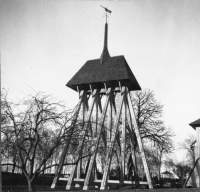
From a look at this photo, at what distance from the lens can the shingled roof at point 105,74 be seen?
21172mm

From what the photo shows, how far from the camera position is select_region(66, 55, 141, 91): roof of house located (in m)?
21.1

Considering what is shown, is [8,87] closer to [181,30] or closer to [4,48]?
[4,48]

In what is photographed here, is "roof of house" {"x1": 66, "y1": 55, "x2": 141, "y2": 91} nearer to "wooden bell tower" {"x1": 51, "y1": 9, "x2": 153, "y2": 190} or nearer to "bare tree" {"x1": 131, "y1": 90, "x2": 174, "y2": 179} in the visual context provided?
"wooden bell tower" {"x1": 51, "y1": 9, "x2": 153, "y2": 190}

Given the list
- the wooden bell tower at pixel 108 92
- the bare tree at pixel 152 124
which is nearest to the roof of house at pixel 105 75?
the wooden bell tower at pixel 108 92

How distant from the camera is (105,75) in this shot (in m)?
21.6

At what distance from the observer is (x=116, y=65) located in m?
22.4

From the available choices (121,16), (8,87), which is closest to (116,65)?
(121,16)

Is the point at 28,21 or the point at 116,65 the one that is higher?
the point at 116,65

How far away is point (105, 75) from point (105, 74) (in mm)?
125

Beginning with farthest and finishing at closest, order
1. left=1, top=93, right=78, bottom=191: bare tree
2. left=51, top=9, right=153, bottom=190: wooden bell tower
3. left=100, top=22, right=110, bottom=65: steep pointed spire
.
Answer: left=100, top=22, right=110, bottom=65: steep pointed spire, left=51, top=9, right=153, bottom=190: wooden bell tower, left=1, top=93, right=78, bottom=191: bare tree

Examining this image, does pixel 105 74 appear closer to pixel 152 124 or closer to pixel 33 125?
pixel 152 124

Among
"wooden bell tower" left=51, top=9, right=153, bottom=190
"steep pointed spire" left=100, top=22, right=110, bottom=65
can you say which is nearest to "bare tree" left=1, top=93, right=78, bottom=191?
"wooden bell tower" left=51, top=9, right=153, bottom=190

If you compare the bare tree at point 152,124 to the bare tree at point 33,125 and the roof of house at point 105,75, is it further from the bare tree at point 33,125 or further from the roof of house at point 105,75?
the bare tree at point 33,125

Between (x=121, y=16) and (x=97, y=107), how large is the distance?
32.6 ft
